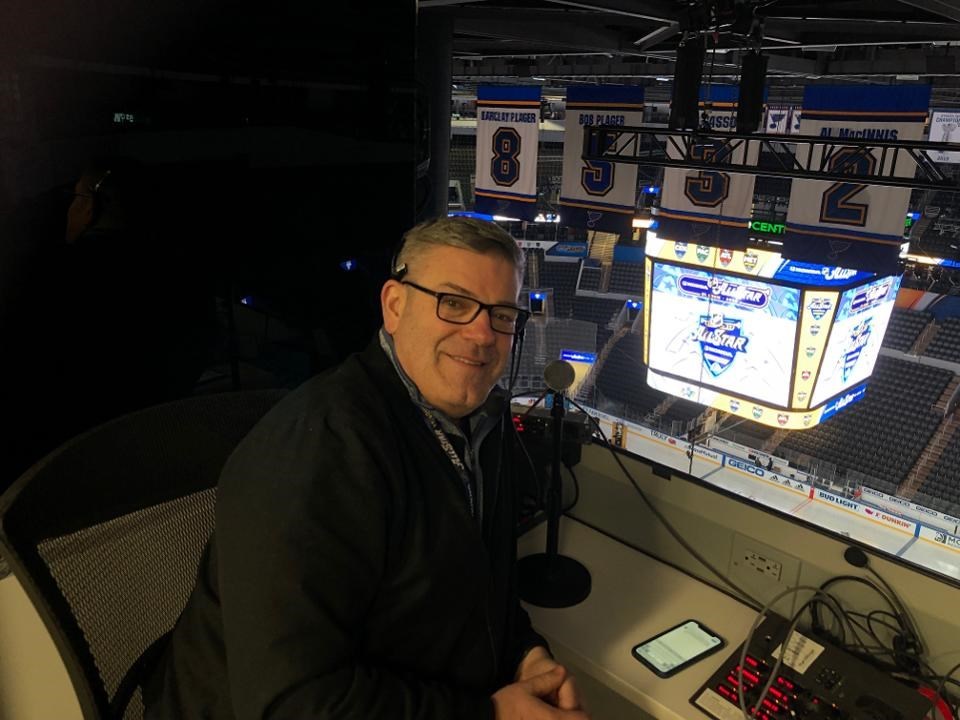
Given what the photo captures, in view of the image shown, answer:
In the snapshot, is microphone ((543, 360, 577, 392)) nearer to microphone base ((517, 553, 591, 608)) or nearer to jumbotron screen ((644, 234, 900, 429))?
microphone base ((517, 553, 591, 608))

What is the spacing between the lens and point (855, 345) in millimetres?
8977

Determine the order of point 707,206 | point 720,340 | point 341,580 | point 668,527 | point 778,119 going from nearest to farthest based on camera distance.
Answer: point 341,580 < point 668,527 < point 707,206 < point 720,340 < point 778,119

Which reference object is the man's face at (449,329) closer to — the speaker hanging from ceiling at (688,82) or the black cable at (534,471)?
the black cable at (534,471)

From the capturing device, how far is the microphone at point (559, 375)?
1.82 meters

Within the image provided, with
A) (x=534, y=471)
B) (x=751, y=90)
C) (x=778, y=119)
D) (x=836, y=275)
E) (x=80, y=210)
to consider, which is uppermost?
(x=778, y=119)

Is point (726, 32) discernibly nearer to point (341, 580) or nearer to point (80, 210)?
point (80, 210)

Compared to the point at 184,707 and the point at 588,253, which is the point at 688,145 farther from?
the point at 588,253

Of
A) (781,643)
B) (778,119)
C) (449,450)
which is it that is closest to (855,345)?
(778,119)

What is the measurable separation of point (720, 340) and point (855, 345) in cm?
197

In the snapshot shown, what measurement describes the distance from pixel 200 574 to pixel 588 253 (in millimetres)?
18477

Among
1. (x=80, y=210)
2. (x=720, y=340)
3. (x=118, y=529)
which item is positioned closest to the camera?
(x=118, y=529)

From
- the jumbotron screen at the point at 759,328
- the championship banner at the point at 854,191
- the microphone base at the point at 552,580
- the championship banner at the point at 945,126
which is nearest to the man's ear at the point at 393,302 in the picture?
the microphone base at the point at 552,580

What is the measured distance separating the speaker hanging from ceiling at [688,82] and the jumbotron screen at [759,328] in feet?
11.1

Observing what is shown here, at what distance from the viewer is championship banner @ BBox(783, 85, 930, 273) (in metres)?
4.83
